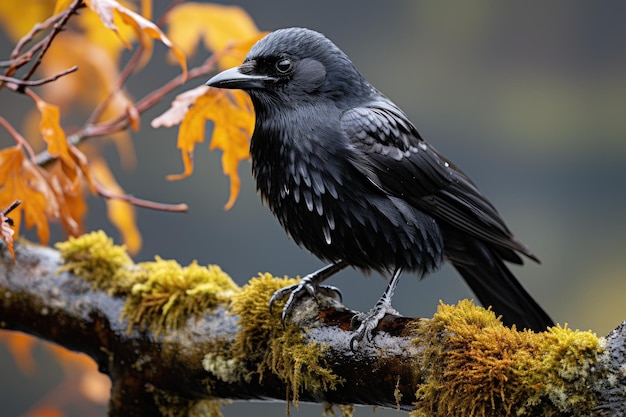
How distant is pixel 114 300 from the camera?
2.12m

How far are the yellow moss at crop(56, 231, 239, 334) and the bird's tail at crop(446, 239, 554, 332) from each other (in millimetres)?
741

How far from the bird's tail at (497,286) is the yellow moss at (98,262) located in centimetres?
99

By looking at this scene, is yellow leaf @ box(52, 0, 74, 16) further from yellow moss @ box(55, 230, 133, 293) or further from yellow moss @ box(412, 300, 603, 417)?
yellow moss @ box(412, 300, 603, 417)

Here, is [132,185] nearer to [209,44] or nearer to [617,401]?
[209,44]

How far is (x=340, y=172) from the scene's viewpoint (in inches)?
78.0

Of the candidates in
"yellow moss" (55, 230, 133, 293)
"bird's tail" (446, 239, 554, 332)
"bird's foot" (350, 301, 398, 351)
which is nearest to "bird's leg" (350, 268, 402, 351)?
"bird's foot" (350, 301, 398, 351)

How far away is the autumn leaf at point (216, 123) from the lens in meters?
1.99

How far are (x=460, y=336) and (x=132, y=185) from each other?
403cm

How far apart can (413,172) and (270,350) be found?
0.67 metres

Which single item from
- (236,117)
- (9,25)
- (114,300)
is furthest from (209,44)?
(114,300)

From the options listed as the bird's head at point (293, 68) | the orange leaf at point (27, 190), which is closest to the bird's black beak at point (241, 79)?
the bird's head at point (293, 68)

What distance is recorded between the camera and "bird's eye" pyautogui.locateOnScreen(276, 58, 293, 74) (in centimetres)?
205

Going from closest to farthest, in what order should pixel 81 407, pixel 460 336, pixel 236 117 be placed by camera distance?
pixel 460 336
pixel 236 117
pixel 81 407

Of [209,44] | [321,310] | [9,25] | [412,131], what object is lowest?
[321,310]
